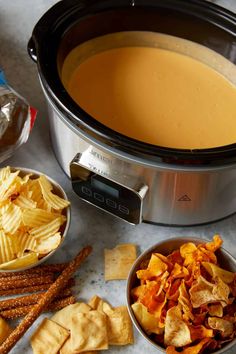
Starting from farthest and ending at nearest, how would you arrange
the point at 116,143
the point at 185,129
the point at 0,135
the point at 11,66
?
the point at 11,66 → the point at 0,135 → the point at 185,129 → the point at 116,143

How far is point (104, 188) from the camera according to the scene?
1.06 meters

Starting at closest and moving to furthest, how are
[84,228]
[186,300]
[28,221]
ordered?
[186,300], [28,221], [84,228]

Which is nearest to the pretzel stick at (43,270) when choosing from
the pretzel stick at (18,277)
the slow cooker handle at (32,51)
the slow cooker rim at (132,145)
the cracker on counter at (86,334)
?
the pretzel stick at (18,277)

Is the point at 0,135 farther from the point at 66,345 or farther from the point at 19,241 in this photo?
the point at 66,345

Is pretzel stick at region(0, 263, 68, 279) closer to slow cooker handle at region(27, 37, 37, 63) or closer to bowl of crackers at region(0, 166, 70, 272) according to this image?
bowl of crackers at region(0, 166, 70, 272)

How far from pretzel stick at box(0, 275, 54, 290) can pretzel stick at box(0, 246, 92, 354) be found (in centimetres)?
2

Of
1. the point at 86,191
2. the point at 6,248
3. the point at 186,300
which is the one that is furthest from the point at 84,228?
the point at 186,300

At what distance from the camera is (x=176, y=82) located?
1208mm

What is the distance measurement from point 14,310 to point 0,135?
391 millimetres

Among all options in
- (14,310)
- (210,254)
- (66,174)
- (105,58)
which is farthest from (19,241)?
(105,58)

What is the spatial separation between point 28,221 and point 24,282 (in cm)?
12

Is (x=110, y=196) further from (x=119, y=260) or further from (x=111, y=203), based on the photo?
(x=119, y=260)

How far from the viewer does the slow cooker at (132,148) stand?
3.09 ft

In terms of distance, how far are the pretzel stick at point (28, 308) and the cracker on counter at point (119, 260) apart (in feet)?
0.28
